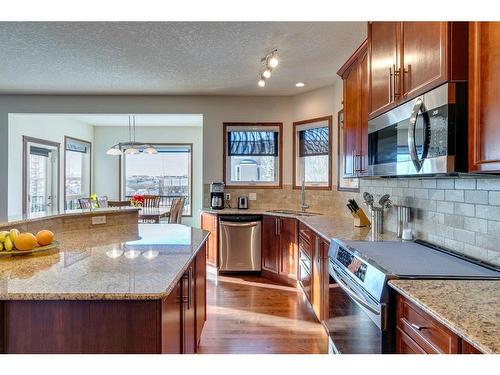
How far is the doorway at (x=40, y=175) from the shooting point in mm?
5737

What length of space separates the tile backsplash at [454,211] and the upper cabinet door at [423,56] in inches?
22.3

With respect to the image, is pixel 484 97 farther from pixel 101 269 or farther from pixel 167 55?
pixel 167 55

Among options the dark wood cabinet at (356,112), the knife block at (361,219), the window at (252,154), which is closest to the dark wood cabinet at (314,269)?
the knife block at (361,219)

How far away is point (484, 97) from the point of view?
134 cm

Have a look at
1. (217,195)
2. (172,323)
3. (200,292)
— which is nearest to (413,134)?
(172,323)

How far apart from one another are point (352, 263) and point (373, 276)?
0.29 m

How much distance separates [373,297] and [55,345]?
4.23ft

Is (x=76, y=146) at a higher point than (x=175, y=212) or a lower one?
higher

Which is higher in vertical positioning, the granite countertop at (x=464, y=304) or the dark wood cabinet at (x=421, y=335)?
the granite countertop at (x=464, y=304)

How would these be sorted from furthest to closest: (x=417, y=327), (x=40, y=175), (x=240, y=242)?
1. (x=40, y=175)
2. (x=240, y=242)
3. (x=417, y=327)

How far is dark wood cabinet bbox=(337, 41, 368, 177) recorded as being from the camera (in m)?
2.72

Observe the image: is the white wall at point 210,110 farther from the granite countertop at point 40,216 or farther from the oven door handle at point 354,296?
the oven door handle at point 354,296

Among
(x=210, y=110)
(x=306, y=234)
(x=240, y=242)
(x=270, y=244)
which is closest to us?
(x=306, y=234)
